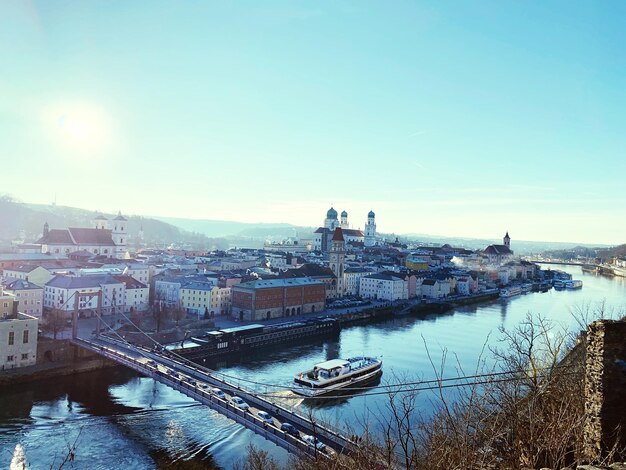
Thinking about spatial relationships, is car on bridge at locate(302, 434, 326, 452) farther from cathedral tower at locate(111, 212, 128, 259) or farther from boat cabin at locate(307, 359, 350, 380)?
cathedral tower at locate(111, 212, 128, 259)

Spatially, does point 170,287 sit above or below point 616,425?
below

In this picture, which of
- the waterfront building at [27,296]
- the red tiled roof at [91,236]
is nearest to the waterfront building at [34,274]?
the waterfront building at [27,296]

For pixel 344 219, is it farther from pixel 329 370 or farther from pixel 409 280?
pixel 329 370

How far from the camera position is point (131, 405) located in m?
9.76

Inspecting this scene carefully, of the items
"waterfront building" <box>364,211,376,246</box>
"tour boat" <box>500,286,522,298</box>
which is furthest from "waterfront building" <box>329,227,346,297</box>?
"waterfront building" <box>364,211,376,246</box>

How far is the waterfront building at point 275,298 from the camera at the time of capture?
61.9 feet

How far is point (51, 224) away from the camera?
56.9 meters

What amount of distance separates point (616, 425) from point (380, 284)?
24252mm

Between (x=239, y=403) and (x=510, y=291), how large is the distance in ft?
94.7

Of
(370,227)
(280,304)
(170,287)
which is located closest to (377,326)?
(280,304)

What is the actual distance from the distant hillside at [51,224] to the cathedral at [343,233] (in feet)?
66.4

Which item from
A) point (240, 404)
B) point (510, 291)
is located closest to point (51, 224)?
point (510, 291)

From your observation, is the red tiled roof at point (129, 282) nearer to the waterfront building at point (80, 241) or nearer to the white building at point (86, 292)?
the white building at point (86, 292)

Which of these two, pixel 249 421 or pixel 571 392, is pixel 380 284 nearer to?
pixel 249 421
